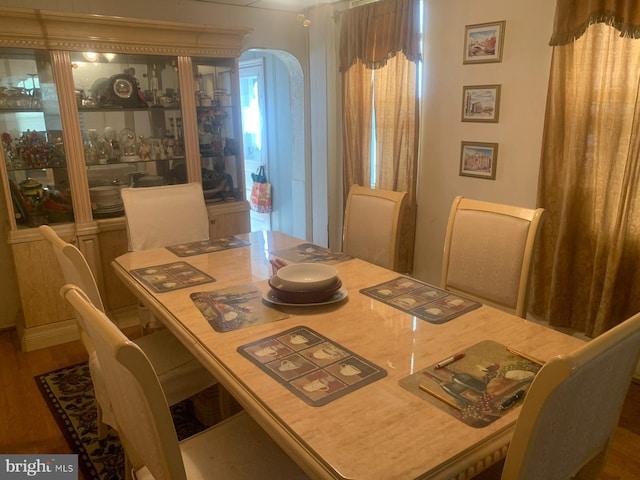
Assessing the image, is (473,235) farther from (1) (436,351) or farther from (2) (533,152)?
(2) (533,152)

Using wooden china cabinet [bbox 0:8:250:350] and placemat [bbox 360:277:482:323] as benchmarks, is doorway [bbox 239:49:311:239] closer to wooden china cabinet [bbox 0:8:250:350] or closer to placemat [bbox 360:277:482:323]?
wooden china cabinet [bbox 0:8:250:350]

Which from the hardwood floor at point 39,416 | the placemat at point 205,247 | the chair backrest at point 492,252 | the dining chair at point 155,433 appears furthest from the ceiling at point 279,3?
the dining chair at point 155,433

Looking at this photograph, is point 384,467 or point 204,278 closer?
point 384,467

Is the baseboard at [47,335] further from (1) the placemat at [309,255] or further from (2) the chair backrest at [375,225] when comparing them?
(2) the chair backrest at [375,225]

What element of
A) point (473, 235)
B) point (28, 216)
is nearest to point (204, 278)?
point (473, 235)

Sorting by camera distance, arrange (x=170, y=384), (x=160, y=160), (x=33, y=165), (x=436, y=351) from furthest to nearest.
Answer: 1. (x=160, y=160)
2. (x=33, y=165)
3. (x=170, y=384)
4. (x=436, y=351)

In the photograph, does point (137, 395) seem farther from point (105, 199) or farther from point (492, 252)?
point (105, 199)

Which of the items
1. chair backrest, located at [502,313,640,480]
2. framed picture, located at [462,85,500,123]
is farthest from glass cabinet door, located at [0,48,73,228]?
chair backrest, located at [502,313,640,480]

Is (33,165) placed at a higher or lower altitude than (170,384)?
higher

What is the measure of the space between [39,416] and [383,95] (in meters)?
2.91

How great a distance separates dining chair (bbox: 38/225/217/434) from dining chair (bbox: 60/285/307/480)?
42 cm

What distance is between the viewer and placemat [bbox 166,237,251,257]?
88.1 inches

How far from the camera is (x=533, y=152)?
2.67 m

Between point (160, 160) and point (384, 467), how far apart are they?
3005 millimetres
